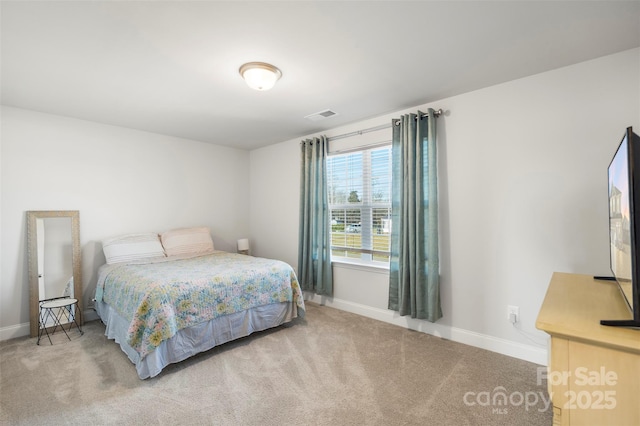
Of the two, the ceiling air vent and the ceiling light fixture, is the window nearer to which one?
the ceiling air vent

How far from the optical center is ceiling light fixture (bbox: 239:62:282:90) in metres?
2.14

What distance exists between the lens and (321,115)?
332 centimetres

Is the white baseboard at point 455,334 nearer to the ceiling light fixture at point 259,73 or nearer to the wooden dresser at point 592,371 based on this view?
the wooden dresser at point 592,371

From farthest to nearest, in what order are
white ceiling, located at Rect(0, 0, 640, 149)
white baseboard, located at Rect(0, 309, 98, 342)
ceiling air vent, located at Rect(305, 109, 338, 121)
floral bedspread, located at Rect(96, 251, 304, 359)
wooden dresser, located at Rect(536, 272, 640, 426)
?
ceiling air vent, located at Rect(305, 109, 338, 121) < white baseboard, located at Rect(0, 309, 98, 342) < floral bedspread, located at Rect(96, 251, 304, 359) < white ceiling, located at Rect(0, 0, 640, 149) < wooden dresser, located at Rect(536, 272, 640, 426)

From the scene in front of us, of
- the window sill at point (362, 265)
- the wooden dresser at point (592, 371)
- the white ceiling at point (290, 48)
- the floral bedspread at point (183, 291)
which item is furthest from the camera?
the window sill at point (362, 265)

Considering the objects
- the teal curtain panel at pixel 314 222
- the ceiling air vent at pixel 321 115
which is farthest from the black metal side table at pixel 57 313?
the ceiling air vent at pixel 321 115

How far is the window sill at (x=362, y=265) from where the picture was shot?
3374mm

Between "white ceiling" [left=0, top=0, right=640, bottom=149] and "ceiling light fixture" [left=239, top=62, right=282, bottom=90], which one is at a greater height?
"white ceiling" [left=0, top=0, right=640, bottom=149]

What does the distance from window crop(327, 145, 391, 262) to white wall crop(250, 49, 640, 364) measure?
691mm

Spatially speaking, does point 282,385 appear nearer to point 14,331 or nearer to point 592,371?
point 592,371

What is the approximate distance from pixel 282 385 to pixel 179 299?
1080 millimetres

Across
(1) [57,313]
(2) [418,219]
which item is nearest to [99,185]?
(1) [57,313]

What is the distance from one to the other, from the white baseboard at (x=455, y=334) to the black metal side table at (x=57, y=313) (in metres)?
2.90

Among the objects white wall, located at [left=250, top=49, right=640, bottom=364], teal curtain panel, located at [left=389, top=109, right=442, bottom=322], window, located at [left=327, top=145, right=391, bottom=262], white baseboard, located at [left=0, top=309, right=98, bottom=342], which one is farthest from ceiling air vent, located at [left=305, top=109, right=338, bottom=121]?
white baseboard, located at [left=0, top=309, right=98, bottom=342]
